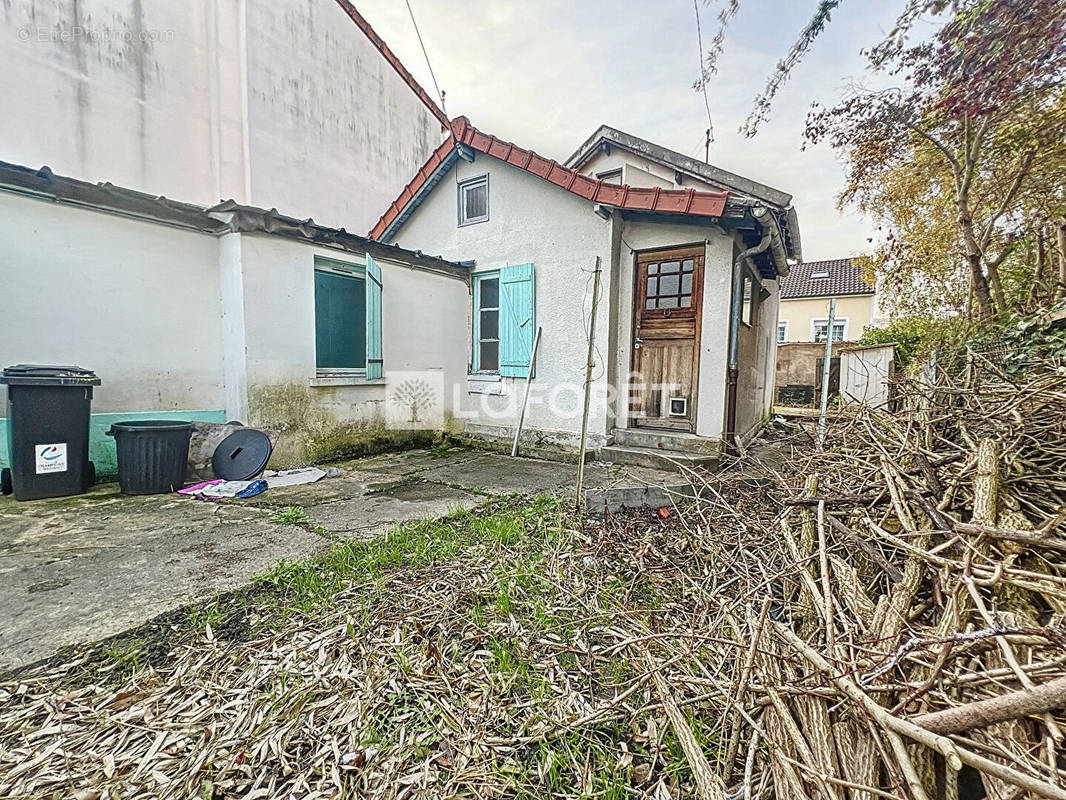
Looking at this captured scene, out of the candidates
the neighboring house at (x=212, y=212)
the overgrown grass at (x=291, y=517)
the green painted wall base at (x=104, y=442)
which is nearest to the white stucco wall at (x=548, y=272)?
the neighboring house at (x=212, y=212)

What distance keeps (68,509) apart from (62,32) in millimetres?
8361

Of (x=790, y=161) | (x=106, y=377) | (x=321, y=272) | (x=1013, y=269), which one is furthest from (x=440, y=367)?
(x=1013, y=269)

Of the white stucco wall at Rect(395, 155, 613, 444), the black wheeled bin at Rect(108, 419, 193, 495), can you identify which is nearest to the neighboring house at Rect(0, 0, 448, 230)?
the white stucco wall at Rect(395, 155, 613, 444)

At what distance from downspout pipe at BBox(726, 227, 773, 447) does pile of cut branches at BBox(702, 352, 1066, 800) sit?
2.80 metres

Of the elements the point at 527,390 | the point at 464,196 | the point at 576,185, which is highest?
the point at 464,196

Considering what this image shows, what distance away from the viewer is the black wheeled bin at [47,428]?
3.54 meters

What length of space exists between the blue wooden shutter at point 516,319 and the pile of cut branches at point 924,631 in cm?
450

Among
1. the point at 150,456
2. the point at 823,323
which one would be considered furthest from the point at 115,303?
the point at 823,323

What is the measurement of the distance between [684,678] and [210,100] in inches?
461

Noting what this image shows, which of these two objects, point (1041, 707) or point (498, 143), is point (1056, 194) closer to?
point (498, 143)

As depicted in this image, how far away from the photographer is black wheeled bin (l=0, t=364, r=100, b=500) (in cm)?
354

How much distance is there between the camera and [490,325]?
23.2ft

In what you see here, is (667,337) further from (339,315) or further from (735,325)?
(339,315)

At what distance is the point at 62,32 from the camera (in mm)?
6906
